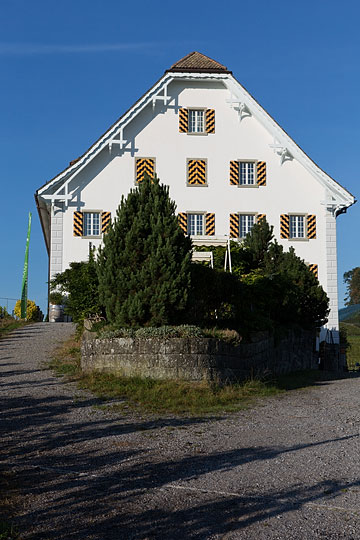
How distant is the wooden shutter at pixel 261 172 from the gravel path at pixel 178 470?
21405 mm

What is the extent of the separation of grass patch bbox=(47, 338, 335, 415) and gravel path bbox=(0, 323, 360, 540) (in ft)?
1.73

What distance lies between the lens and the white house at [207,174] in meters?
31.4

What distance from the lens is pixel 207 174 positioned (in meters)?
32.4

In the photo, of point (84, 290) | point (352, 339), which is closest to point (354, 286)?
point (352, 339)

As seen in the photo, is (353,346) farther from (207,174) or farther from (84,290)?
(84,290)

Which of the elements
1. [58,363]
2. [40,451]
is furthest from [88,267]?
[40,451]

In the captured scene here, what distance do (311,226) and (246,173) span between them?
3.93m

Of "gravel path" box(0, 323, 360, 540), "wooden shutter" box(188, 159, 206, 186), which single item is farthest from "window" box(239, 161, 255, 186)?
"gravel path" box(0, 323, 360, 540)

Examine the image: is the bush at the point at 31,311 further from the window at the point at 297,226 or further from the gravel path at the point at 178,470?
the gravel path at the point at 178,470

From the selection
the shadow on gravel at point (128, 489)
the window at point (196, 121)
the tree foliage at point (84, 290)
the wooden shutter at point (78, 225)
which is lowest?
the shadow on gravel at point (128, 489)

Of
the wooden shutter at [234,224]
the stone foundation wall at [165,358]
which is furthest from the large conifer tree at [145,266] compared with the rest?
the wooden shutter at [234,224]

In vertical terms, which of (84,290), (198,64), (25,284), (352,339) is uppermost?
(198,64)

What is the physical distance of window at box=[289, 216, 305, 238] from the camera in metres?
32.9

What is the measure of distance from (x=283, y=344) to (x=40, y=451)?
1310 centimetres
